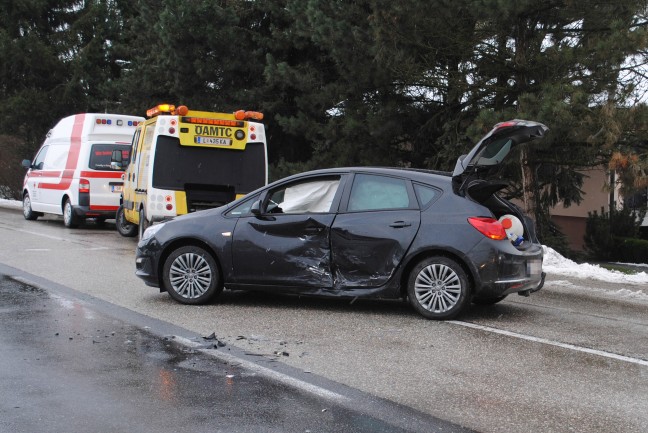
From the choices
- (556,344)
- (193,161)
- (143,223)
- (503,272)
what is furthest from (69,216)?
(556,344)

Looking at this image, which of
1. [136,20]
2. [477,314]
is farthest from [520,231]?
[136,20]

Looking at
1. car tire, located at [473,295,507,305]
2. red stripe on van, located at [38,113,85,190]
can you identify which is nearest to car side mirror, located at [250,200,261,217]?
car tire, located at [473,295,507,305]

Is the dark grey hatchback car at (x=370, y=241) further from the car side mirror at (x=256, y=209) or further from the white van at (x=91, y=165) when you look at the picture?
the white van at (x=91, y=165)

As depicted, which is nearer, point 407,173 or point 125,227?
point 407,173

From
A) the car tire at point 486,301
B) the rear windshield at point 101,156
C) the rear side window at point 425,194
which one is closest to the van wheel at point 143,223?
the rear windshield at point 101,156

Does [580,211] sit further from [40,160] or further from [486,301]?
[486,301]

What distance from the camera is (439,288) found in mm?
7973

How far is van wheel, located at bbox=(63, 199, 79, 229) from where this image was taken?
1883 cm

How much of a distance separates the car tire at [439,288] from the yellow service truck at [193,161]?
691 cm

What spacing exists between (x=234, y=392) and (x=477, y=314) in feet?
12.4

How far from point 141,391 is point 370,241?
11.0 feet

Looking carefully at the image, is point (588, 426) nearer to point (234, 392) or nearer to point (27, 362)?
point (234, 392)

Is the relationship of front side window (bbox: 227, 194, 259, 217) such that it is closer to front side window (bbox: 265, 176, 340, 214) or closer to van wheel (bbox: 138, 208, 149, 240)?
front side window (bbox: 265, 176, 340, 214)

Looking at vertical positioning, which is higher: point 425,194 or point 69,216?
point 425,194
